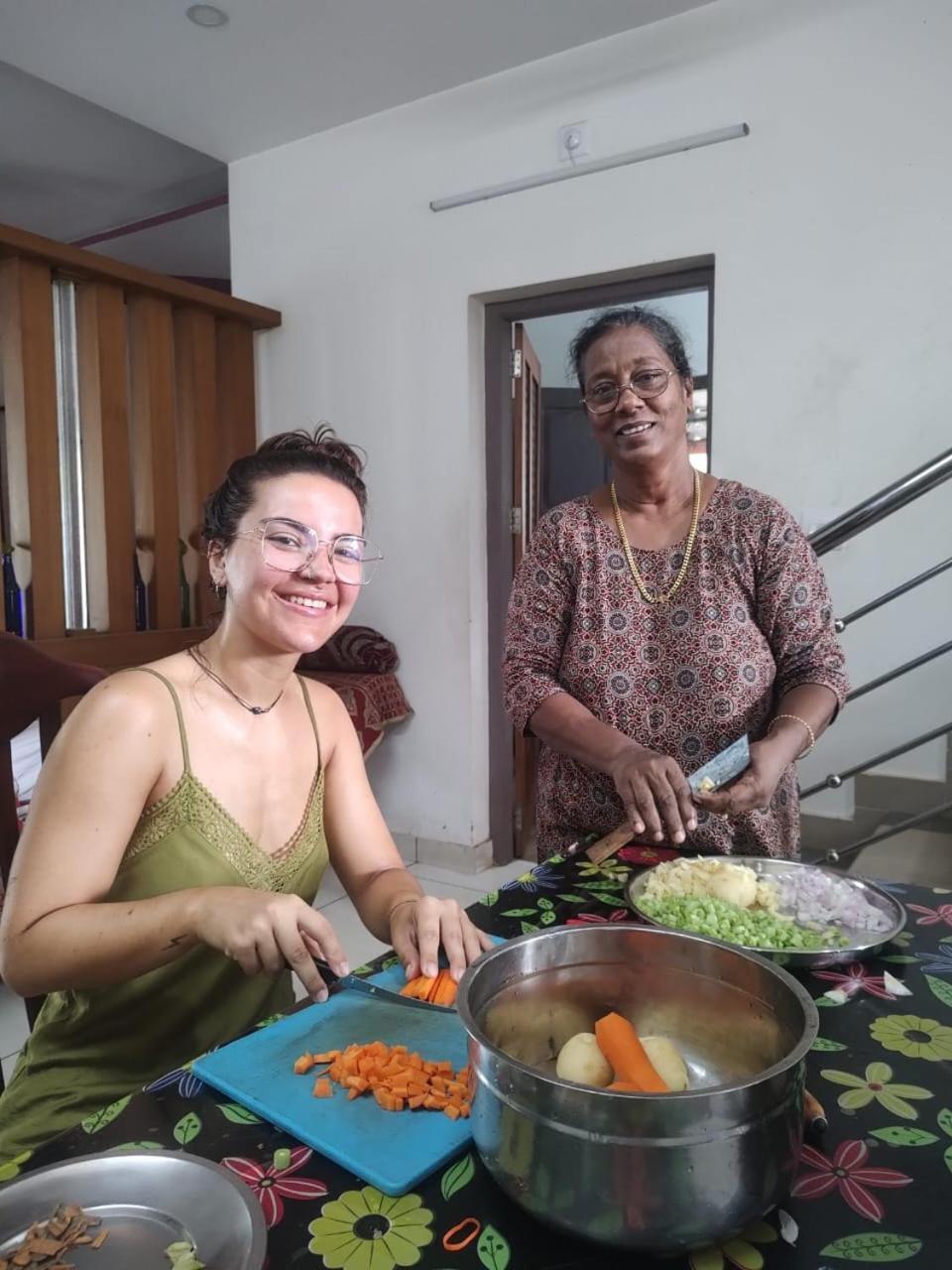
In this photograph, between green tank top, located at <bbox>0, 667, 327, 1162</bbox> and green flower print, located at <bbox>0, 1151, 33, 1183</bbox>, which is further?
green tank top, located at <bbox>0, 667, 327, 1162</bbox>

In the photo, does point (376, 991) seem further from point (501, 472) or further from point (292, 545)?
point (501, 472)

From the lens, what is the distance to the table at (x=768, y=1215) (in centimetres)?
56

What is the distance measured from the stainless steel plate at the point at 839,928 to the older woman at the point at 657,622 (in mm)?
180

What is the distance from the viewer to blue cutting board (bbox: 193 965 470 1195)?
65 cm

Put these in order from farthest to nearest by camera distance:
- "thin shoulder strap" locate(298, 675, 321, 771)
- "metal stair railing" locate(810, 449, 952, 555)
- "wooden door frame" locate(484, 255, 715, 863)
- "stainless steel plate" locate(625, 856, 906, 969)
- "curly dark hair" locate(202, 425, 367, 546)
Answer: "wooden door frame" locate(484, 255, 715, 863), "metal stair railing" locate(810, 449, 952, 555), "thin shoulder strap" locate(298, 675, 321, 771), "curly dark hair" locate(202, 425, 367, 546), "stainless steel plate" locate(625, 856, 906, 969)

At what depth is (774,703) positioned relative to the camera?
1519 mm

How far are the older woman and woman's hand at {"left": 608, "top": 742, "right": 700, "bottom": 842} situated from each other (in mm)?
126

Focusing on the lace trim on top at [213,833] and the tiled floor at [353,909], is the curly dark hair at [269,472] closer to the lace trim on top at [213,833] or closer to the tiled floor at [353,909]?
the lace trim on top at [213,833]

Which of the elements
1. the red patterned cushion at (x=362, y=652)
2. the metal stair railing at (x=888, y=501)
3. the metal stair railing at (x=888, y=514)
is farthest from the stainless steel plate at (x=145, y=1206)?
the red patterned cushion at (x=362, y=652)

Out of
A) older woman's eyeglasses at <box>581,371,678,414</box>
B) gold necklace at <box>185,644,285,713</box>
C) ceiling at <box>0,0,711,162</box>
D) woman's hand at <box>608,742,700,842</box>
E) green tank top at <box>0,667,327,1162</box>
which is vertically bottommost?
green tank top at <box>0,667,327,1162</box>

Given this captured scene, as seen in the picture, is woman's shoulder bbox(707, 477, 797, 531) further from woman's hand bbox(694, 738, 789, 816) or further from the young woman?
the young woman

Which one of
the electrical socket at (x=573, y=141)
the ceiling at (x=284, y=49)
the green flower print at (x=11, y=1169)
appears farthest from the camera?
the electrical socket at (x=573, y=141)

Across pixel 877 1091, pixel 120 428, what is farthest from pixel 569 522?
pixel 120 428

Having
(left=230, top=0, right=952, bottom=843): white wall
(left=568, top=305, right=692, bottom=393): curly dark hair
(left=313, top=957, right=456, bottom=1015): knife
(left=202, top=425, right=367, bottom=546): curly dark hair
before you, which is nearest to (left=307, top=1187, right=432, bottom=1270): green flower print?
(left=313, top=957, right=456, bottom=1015): knife
